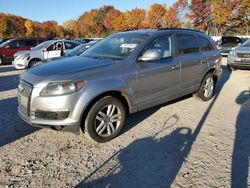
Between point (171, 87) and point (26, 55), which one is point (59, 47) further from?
point (171, 87)

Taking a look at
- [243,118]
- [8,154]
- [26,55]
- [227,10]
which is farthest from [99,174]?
[227,10]

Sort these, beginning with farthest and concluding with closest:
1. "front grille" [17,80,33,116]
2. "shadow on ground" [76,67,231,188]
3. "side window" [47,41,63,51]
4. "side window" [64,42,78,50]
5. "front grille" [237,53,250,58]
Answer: "side window" [64,42,78,50] → "side window" [47,41,63,51] → "front grille" [237,53,250,58] → "front grille" [17,80,33,116] → "shadow on ground" [76,67,231,188]

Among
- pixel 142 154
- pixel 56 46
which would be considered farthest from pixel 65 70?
pixel 56 46

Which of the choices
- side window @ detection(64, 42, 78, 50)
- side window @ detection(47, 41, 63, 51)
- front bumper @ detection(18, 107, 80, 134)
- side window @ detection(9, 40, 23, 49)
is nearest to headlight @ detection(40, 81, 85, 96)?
front bumper @ detection(18, 107, 80, 134)

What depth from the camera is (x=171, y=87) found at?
218 inches

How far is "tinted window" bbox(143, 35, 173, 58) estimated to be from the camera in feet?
16.8

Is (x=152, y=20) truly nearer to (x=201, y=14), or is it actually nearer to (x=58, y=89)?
(x=201, y=14)

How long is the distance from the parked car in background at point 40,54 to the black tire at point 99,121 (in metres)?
8.93

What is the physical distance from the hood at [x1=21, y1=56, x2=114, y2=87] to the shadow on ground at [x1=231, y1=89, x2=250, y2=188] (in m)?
2.39

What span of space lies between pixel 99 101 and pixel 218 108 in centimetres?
331

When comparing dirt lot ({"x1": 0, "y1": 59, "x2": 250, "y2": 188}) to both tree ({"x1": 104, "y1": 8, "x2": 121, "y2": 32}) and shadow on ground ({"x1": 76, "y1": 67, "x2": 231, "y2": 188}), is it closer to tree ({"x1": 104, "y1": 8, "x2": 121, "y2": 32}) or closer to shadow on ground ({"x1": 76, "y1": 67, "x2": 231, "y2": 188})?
shadow on ground ({"x1": 76, "y1": 67, "x2": 231, "y2": 188})

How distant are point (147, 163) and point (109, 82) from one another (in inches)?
53.6

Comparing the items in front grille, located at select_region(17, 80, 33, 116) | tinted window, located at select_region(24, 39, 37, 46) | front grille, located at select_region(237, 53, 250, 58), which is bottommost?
front grille, located at select_region(17, 80, 33, 116)

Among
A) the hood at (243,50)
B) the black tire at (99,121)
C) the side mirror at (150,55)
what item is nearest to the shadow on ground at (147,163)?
the black tire at (99,121)
